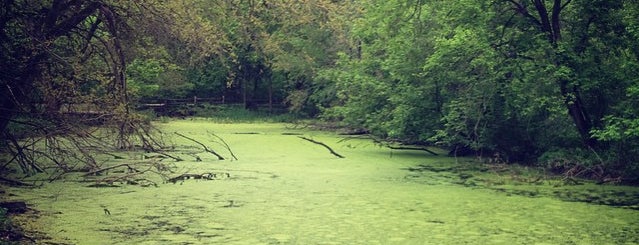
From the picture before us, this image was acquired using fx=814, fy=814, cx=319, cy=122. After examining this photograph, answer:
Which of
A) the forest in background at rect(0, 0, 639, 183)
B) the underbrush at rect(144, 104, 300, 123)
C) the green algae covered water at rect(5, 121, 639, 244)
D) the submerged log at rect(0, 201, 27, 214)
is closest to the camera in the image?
the green algae covered water at rect(5, 121, 639, 244)

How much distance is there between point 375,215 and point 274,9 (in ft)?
11.7

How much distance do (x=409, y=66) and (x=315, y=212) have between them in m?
9.99

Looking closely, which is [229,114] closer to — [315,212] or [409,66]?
[409,66]

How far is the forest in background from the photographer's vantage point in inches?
408

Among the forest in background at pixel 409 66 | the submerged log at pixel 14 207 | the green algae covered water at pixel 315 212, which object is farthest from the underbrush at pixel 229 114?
the submerged log at pixel 14 207

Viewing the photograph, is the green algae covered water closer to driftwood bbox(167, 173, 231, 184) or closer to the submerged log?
driftwood bbox(167, 173, 231, 184)

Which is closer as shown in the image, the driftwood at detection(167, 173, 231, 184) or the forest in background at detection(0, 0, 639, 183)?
the forest in background at detection(0, 0, 639, 183)

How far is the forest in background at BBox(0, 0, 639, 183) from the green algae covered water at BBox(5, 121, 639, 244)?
94 centimetres

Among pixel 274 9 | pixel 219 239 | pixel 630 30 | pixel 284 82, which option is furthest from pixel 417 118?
pixel 284 82

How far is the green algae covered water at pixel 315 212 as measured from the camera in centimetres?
899

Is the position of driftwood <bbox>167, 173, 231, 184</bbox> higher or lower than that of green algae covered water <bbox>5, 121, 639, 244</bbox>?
higher

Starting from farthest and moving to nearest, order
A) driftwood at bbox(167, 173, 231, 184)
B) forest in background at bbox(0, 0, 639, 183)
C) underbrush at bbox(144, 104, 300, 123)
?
1. underbrush at bbox(144, 104, 300, 123)
2. driftwood at bbox(167, 173, 231, 184)
3. forest in background at bbox(0, 0, 639, 183)

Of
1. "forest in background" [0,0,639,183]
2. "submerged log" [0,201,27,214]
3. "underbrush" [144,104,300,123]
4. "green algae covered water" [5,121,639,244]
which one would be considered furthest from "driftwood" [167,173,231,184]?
"underbrush" [144,104,300,123]

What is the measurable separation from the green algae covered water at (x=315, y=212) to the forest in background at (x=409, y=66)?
3.08 ft
